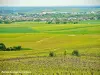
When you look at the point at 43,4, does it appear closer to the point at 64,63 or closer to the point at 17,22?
the point at 17,22

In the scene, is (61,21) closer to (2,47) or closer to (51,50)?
(51,50)

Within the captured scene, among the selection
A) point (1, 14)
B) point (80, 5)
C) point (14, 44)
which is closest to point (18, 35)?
point (14, 44)

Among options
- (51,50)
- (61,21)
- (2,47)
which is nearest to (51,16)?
(61,21)

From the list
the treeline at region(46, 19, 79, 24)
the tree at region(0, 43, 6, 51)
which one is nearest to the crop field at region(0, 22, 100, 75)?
the tree at region(0, 43, 6, 51)

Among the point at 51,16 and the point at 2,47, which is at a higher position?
the point at 51,16

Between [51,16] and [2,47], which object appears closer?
[2,47]

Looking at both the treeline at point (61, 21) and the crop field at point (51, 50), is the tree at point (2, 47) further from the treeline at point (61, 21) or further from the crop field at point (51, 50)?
the treeline at point (61, 21)

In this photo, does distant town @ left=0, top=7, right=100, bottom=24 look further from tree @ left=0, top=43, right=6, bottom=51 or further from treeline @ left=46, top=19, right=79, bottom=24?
tree @ left=0, top=43, right=6, bottom=51

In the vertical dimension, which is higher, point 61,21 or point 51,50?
point 61,21

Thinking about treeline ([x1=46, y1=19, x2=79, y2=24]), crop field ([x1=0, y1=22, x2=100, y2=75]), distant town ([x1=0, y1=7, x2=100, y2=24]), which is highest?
distant town ([x1=0, y1=7, x2=100, y2=24])
